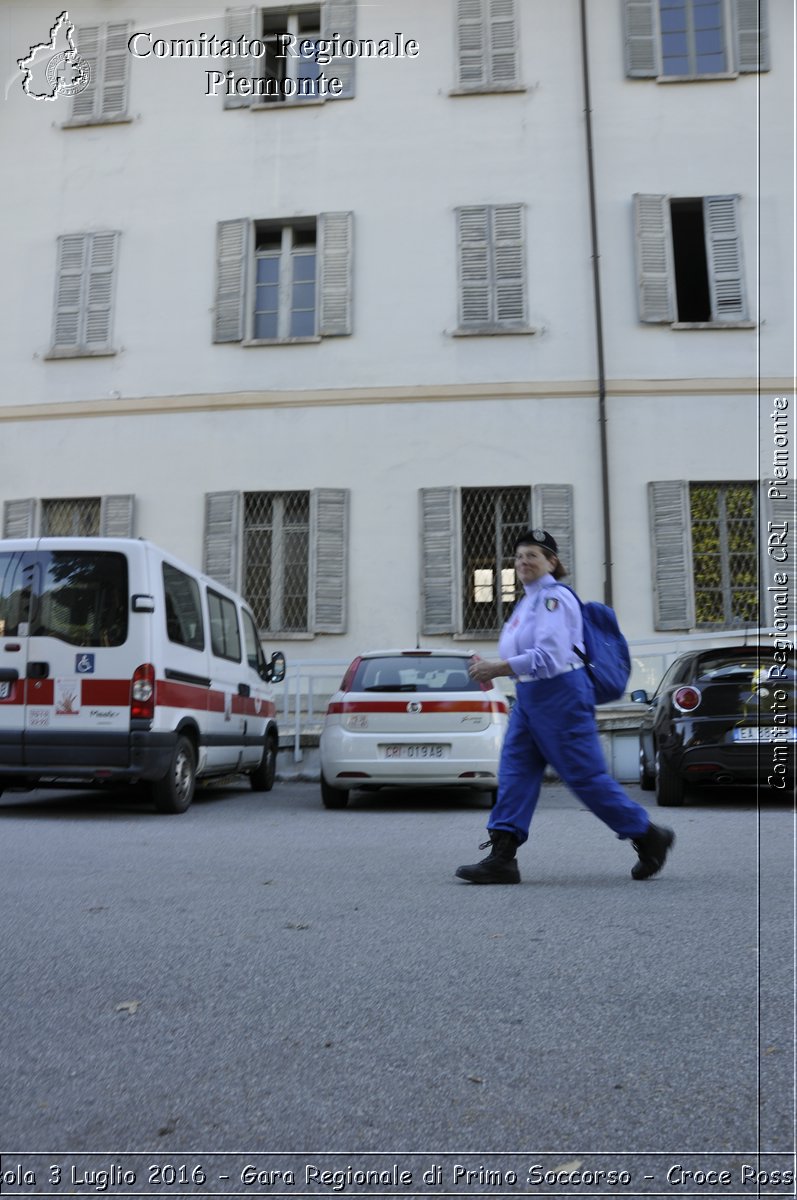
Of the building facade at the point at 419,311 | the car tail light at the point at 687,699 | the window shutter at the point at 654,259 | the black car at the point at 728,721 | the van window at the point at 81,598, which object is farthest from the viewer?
the window shutter at the point at 654,259

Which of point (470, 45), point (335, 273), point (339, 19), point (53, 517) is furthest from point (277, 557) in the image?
point (339, 19)

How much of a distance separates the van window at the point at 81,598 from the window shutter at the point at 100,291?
836cm

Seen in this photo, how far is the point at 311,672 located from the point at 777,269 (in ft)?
27.6

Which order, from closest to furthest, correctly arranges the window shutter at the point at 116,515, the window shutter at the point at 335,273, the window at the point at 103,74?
the window shutter at the point at 116,515, the window shutter at the point at 335,273, the window at the point at 103,74

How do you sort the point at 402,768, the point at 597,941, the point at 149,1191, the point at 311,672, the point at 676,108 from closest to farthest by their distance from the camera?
the point at 149,1191 < the point at 597,941 < the point at 402,768 < the point at 311,672 < the point at 676,108

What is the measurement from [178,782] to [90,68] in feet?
43.1

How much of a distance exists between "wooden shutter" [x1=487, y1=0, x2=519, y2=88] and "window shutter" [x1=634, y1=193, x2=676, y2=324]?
2.63 metres

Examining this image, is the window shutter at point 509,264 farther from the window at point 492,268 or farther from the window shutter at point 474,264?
the window shutter at point 474,264

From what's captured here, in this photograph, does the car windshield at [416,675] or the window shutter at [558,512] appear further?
the window shutter at [558,512]

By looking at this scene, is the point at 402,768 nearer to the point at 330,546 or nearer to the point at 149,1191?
the point at 330,546

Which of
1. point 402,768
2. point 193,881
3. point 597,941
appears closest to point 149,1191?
point 597,941

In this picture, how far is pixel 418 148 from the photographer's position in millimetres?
16391

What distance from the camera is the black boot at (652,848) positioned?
216 inches

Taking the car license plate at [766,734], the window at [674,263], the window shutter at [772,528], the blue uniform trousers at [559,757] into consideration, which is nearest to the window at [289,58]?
the window at [674,263]
